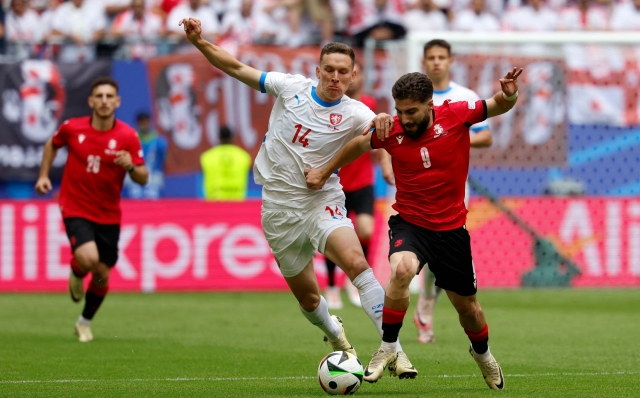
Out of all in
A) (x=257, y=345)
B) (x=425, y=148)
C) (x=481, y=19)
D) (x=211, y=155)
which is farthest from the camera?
(x=481, y=19)

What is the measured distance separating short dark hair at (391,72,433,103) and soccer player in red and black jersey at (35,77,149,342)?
4.25m

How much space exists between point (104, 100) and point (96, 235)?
135 cm

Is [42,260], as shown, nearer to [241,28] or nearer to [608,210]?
[241,28]

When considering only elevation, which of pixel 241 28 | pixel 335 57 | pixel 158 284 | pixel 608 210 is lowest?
pixel 158 284

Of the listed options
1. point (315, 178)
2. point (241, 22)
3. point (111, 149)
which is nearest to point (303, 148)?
point (315, 178)

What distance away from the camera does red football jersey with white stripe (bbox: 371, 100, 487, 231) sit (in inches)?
294

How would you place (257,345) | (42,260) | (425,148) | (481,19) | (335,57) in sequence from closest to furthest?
(425,148) < (335,57) < (257,345) < (42,260) < (481,19)

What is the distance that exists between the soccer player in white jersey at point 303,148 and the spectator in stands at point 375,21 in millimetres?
11221

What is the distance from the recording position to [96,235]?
11008 millimetres

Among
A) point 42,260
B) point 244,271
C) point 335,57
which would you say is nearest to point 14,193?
point 42,260

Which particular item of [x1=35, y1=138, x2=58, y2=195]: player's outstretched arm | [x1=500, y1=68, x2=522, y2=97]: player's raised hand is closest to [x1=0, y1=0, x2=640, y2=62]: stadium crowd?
[x1=35, y1=138, x2=58, y2=195]: player's outstretched arm

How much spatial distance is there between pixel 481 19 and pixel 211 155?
6279 mm

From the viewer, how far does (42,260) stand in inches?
661

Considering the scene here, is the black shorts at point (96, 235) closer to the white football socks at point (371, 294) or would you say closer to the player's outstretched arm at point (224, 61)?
the player's outstretched arm at point (224, 61)
